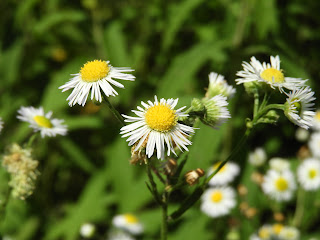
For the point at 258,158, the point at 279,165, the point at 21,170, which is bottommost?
the point at 21,170

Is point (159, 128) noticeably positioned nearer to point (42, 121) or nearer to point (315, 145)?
point (42, 121)

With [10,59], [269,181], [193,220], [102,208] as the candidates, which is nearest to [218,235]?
[193,220]

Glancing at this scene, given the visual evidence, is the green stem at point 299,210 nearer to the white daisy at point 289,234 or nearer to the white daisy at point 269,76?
the white daisy at point 289,234

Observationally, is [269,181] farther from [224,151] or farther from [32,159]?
[32,159]

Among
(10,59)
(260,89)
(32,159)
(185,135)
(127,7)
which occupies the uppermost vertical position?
(127,7)

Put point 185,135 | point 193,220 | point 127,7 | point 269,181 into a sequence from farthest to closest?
point 127,7 < point 269,181 < point 193,220 < point 185,135

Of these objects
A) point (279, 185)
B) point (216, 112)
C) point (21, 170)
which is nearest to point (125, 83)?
point (279, 185)

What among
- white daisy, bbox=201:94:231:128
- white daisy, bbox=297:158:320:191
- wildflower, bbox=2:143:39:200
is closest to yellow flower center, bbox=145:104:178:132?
white daisy, bbox=201:94:231:128
